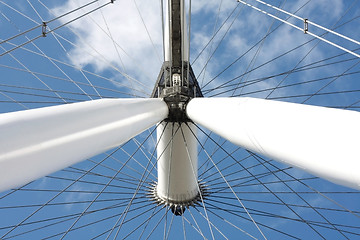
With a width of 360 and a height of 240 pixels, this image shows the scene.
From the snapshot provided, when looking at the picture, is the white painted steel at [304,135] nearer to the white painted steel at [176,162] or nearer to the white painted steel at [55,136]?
the white painted steel at [55,136]

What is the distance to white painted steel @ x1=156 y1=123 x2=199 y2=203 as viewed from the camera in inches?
326

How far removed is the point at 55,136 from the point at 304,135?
6.67 ft

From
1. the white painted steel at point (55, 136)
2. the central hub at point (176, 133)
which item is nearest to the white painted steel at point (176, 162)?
the central hub at point (176, 133)

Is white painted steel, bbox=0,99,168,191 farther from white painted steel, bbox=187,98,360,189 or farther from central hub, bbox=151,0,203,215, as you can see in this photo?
central hub, bbox=151,0,203,215

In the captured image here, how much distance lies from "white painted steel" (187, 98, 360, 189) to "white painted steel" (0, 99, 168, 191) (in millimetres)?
1360

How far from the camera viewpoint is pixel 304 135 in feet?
8.34

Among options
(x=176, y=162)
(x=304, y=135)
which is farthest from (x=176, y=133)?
(x=304, y=135)

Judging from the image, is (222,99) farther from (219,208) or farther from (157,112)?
(219,208)

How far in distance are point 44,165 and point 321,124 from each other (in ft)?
7.15

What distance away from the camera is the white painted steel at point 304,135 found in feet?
7.37

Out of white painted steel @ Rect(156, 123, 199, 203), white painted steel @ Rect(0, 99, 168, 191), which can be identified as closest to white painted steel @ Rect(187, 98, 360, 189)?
white painted steel @ Rect(0, 99, 168, 191)

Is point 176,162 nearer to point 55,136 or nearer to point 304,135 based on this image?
point 55,136

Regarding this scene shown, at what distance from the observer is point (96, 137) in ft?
11.6

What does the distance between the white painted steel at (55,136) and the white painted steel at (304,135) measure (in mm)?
1360
